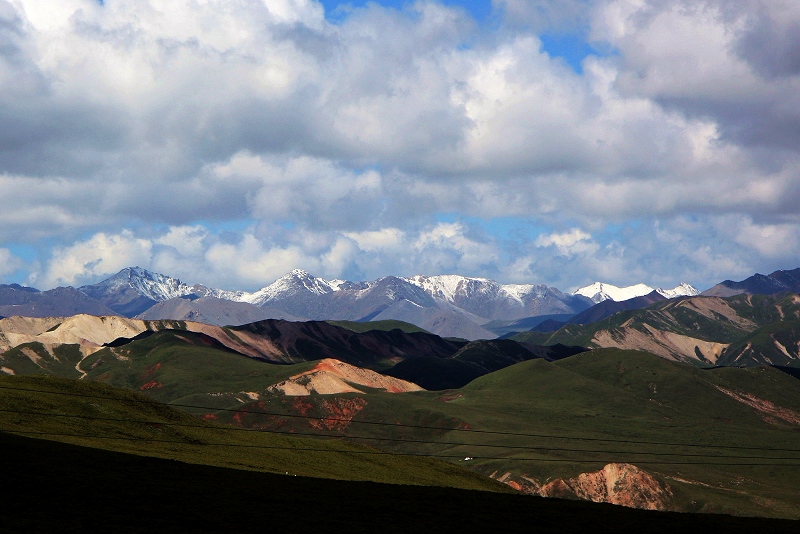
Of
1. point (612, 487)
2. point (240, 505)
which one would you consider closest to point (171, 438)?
point (240, 505)

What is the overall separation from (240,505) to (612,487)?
4853 inches

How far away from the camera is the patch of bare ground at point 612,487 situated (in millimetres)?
186375

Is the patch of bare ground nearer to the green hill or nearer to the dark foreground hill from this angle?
the green hill

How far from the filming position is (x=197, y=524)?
73250 mm

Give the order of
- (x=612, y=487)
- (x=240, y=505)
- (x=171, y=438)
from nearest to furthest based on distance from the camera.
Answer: (x=240, y=505), (x=171, y=438), (x=612, y=487)

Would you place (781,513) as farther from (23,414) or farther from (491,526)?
(23,414)

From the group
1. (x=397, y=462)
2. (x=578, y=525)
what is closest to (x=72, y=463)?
(x=578, y=525)

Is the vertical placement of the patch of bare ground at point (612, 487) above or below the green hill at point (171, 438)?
below

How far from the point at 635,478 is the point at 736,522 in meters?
100.0

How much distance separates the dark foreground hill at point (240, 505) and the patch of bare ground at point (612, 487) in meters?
89.1

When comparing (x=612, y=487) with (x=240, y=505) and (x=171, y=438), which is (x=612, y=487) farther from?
(x=240, y=505)

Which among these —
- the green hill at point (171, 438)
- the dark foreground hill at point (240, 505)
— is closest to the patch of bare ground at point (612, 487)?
the green hill at point (171, 438)

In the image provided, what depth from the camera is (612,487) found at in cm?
19012

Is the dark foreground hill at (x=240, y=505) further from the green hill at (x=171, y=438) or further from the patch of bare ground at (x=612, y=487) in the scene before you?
the patch of bare ground at (x=612, y=487)
